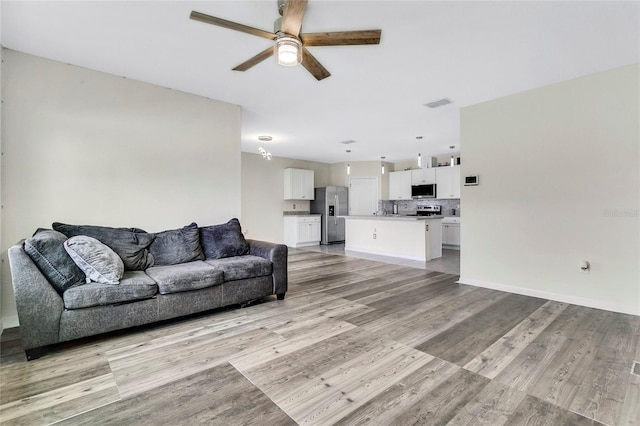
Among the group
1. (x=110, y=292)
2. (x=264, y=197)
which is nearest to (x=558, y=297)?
(x=110, y=292)

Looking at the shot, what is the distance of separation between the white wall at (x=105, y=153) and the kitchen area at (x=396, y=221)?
12.4 ft

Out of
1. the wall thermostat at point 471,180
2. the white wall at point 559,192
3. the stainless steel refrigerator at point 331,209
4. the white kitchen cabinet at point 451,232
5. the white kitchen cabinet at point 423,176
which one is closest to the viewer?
the white wall at point 559,192

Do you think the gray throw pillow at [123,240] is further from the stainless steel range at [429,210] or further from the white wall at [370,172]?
the stainless steel range at [429,210]

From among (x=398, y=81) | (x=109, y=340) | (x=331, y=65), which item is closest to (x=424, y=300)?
(x=398, y=81)

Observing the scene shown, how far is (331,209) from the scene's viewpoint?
854cm

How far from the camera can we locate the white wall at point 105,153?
2.70m

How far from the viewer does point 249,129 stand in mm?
5312

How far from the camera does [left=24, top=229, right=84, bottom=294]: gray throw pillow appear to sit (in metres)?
2.17

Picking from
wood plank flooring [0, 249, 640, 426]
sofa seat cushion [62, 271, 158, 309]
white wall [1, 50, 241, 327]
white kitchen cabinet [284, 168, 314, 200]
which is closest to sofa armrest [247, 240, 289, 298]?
wood plank flooring [0, 249, 640, 426]

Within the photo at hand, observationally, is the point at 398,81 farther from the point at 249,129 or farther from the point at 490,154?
the point at 249,129

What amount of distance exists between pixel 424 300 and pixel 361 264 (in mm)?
2138

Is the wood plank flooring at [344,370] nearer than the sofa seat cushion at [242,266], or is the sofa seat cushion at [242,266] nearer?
the wood plank flooring at [344,370]

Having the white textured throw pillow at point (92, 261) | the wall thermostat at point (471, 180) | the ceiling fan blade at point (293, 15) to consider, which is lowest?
the white textured throw pillow at point (92, 261)

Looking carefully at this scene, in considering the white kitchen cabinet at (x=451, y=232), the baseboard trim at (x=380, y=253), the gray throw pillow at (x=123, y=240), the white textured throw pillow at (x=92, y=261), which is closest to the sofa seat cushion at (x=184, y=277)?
the gray throw pillow at (x=123, y=240)
